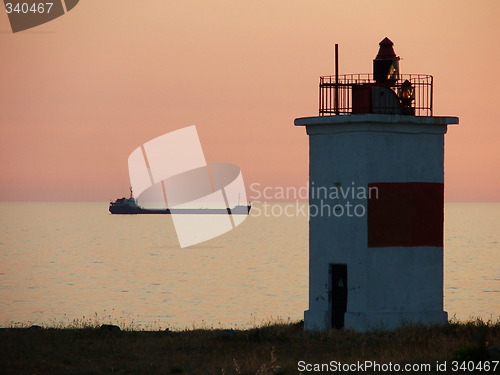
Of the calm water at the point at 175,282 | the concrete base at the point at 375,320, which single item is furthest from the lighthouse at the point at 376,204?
the calm water at the point at 175,282

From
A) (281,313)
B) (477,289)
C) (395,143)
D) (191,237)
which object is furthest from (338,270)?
(191,237)

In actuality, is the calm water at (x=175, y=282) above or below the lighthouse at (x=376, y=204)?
below

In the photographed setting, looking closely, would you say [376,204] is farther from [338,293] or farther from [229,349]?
[229,349]

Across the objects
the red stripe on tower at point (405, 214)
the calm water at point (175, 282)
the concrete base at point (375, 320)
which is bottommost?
the calm water at point (175, 282)

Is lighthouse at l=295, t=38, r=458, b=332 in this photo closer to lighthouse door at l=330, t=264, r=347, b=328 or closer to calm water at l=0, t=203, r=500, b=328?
lighthouse door at l=330, t=264, r=347, b=328

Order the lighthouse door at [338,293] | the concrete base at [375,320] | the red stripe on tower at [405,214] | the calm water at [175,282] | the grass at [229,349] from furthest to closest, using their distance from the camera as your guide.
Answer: the calm water at [175,282], the lighthouse door at [338,293], the red stripe on tower at [405,214], the concrete base at [375,320], the grass at [229,349]

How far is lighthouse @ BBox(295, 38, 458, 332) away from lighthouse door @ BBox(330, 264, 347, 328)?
0.02 meters

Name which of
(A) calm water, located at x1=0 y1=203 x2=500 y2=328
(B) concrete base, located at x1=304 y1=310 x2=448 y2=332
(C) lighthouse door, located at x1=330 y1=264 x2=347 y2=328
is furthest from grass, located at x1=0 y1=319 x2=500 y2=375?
(A) calm water, located at x1=0 y1=203 x2=500 y2=328

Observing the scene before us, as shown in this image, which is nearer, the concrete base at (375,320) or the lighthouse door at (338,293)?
the concrete base at (375,320)

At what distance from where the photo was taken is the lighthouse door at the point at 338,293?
2289cm

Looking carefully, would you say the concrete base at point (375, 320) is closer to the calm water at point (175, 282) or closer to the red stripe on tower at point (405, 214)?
the red stripe on tower at point (405, 214)

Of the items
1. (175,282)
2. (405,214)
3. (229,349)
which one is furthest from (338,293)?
(175,282)

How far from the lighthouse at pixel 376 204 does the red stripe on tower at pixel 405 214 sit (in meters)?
0.02

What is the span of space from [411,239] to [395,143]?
7.72 ft
